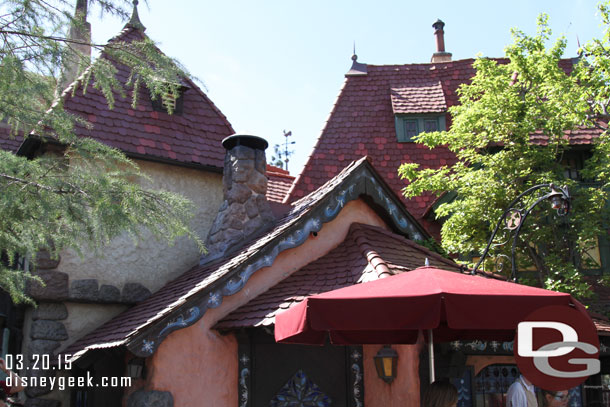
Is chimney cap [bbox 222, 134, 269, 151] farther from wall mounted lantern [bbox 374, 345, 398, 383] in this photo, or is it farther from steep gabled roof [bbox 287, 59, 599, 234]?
wall mounted lantern [bbox 374, 345, 398, 383]

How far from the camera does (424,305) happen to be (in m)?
4.49

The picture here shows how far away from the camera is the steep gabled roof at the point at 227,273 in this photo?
7129 millimetres

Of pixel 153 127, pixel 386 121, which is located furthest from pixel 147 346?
pixel 386 121

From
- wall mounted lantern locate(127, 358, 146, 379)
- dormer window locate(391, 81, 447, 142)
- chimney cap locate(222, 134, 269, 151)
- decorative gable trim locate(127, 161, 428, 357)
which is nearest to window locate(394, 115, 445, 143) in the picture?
dormer window locate(391, 81, 447, 142)

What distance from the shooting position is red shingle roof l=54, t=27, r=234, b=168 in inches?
427

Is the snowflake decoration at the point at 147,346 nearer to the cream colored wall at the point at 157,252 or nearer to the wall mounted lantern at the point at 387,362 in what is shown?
the wall mounted lantern at the point at 387,362

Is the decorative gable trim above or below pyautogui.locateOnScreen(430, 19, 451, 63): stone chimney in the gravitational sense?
below

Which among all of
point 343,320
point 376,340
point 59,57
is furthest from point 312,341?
point 59,57

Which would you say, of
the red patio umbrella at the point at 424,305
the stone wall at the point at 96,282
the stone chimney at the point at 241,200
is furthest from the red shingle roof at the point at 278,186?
the red patio umbrella at the point at 424,305

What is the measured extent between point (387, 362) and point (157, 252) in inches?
196

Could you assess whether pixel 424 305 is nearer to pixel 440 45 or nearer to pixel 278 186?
pixel 278 186

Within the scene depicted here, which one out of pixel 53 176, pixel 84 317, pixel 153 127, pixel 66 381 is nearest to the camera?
pixel 53 176

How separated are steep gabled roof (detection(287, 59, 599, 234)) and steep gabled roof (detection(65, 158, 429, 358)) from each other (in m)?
5.42

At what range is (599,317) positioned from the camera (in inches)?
414
